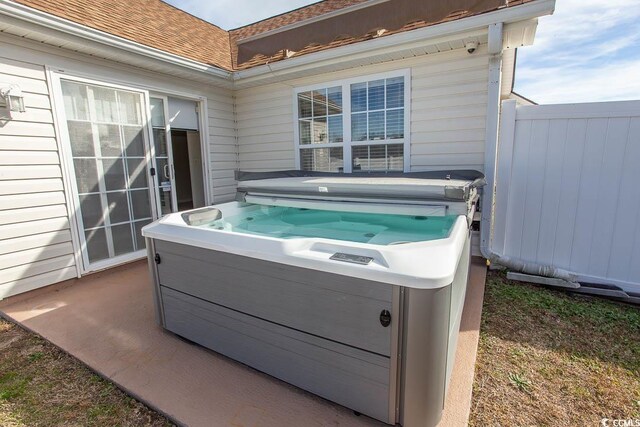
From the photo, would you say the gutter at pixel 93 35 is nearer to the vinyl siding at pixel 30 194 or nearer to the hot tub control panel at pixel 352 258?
the vinyl siding at pixel 30 194

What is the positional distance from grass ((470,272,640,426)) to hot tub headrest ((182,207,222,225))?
230cm

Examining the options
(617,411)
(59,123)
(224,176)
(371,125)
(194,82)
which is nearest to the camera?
(617,411)

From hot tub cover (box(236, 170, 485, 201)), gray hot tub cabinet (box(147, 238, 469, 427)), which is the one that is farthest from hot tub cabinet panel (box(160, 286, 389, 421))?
hot tub cover (box(236, 170, 485, 201))

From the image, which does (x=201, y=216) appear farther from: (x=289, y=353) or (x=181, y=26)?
(x=181, y=26)

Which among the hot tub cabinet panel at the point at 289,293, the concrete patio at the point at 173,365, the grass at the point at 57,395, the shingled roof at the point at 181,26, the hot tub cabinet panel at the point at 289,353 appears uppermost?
the shingled roof at the point at 181,26

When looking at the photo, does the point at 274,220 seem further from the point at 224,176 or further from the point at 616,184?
the point at 616,184

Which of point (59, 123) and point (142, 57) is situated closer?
point (59, 123)

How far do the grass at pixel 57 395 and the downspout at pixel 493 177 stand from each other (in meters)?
3.51

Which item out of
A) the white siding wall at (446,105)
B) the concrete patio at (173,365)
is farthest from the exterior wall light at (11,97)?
the white siding wall at (446,105)

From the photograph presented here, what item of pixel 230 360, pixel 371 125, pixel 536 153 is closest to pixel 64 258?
pixel 230 360

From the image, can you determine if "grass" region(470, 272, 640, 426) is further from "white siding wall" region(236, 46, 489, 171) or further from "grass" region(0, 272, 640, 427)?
"white siding wall" region(236, 46, 489, 171)

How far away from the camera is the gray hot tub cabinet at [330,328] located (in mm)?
1437

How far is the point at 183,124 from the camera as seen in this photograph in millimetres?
4758

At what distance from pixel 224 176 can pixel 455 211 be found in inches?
154
